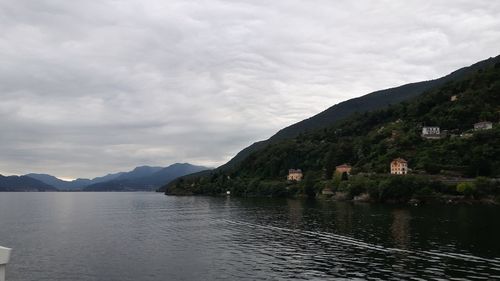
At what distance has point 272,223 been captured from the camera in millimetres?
86250

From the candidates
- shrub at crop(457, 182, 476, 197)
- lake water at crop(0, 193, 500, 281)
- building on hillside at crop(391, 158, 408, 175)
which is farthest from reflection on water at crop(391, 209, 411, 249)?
building on hillside at crop(391, 158, 408, 175)

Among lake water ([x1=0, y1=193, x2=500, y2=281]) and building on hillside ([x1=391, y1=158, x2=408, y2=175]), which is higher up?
building on hillside ([x1=391, y1=158, x2=408, y2=175])

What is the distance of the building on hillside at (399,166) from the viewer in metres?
164

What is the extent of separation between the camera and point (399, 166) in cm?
16638

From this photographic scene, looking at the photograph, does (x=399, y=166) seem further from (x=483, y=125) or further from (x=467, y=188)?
(x=483, y=125)

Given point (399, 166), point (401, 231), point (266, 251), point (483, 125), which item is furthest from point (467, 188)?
point (266, 251)

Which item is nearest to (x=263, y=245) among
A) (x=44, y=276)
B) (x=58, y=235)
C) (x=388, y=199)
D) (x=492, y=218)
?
(x=44, y=276)

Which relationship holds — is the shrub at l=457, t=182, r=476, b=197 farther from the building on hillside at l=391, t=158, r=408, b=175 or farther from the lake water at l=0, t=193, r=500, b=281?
the lake water at l=0, t=193, r=500, b=281

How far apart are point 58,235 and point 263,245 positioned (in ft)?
124

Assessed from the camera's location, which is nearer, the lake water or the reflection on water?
the lake water

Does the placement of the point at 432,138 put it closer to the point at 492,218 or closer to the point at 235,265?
the point at 492,218

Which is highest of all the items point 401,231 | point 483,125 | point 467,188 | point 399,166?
point 483,125

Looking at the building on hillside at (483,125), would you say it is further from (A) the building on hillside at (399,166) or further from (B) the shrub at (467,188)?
(B) the shrub at (467,188)

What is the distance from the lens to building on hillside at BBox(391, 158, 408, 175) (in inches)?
6442
